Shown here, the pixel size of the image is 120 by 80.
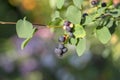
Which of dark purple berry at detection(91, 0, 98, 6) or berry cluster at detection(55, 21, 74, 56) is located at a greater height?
dark purple berry at detection(91, 0, 98, 6)

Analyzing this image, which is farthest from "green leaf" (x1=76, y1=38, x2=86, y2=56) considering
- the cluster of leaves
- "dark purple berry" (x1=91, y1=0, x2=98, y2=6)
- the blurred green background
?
the blurred green background

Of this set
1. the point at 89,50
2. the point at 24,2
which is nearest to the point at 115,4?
the point at 89,50

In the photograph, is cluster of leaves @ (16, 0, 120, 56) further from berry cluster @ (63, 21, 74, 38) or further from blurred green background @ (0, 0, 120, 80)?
blurred green background @ (0, 0, 120, 80)

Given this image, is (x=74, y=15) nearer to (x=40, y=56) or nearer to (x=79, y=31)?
(x=79, y=31)

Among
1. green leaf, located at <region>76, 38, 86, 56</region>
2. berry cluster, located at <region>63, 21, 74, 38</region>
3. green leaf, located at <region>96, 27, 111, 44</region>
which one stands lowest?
green leaf, located at <region>76, 38, 86, 56</region>

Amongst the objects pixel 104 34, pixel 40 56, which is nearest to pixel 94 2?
pixel 104 34

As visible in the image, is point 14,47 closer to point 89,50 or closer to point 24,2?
point 24,2

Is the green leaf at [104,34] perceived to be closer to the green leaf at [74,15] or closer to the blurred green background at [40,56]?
the green leaf at [74,15]
